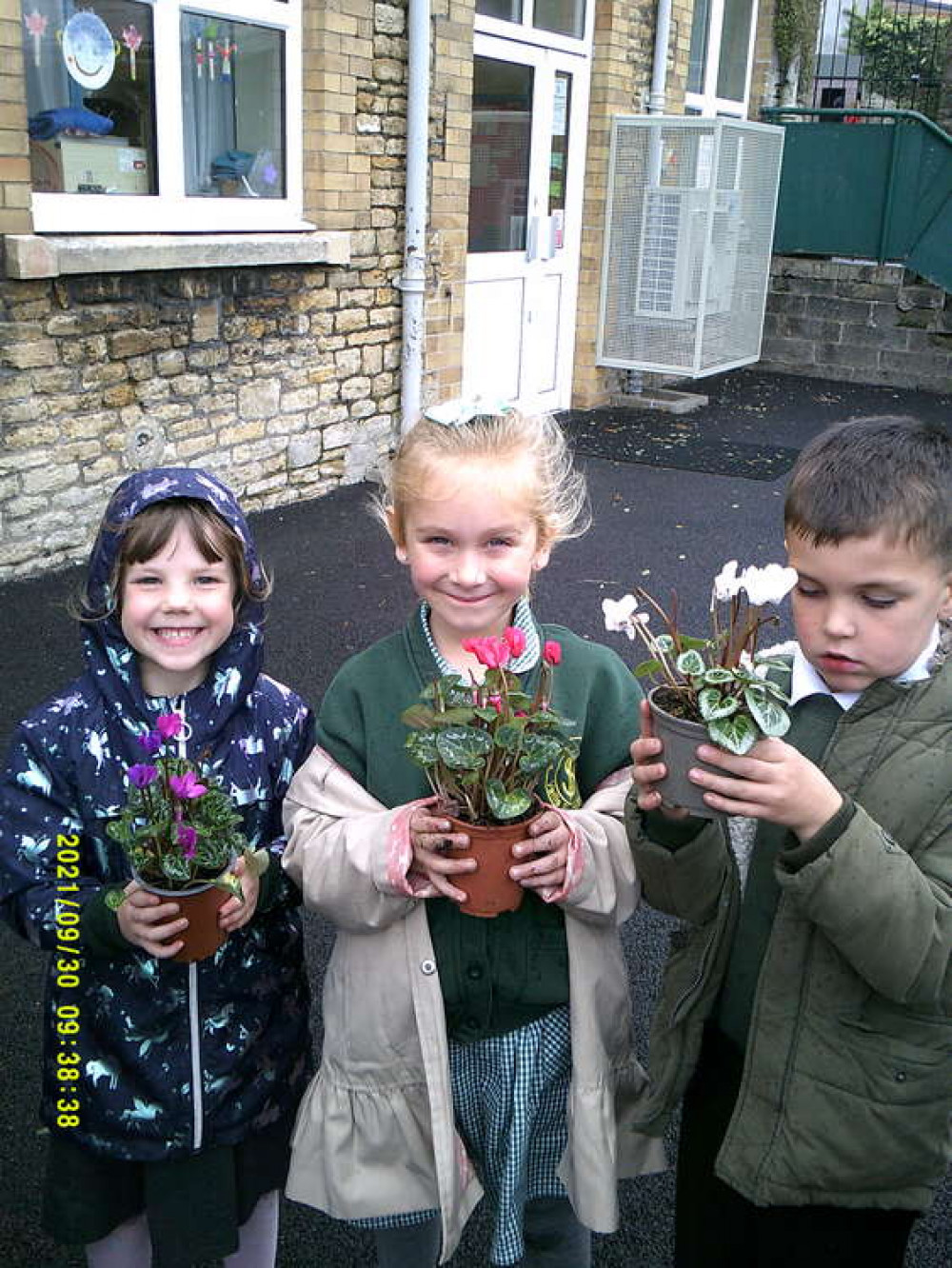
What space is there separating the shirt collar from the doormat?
7.37m

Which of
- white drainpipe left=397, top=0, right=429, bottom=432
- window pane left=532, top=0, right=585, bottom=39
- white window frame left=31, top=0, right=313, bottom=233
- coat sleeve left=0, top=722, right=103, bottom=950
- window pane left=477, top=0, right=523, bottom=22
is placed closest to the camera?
coat sleeve left=0, top=722, right=103, bottom=950

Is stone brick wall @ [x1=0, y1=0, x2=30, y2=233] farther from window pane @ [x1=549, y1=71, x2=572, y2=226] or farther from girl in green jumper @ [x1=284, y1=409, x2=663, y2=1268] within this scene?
window pane @ [x1=549, y1=71, x2=572, y2=226]

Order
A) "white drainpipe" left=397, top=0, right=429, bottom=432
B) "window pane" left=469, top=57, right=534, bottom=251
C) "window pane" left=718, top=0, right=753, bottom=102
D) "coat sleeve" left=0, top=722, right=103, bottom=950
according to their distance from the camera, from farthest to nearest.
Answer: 1. "window pane" left=718, top=0, right=753, bottom=102
2. "window pane" left=469, top=57, right=534, bottom=251
3. "white drainpipe" left=397, top=0, right=429, bottom=432
4. "coat sleeve" left=0, top=722, right=103, bottom=950

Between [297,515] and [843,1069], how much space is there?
19.9ft

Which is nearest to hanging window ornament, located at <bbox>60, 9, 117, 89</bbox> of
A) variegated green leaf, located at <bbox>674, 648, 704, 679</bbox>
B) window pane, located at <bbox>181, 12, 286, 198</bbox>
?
window pane, located at <bbox>181, 12, 286, 198</bbox>

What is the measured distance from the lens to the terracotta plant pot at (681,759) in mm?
1351

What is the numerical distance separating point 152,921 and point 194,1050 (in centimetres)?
29

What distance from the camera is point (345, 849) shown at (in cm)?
164

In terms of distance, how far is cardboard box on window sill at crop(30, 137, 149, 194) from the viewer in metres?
5.46

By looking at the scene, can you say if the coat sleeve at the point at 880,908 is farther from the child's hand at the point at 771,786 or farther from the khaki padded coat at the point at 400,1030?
the khaki padded coat at the point at 400,1030

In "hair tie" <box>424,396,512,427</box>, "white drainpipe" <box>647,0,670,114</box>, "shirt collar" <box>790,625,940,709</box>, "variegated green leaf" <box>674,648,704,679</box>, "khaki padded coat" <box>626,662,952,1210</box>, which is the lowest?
"khaki padded coat" <box>626,662,952,1210</box>

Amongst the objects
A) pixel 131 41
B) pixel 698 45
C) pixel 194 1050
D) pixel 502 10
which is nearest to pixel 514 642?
pixel 194 1050

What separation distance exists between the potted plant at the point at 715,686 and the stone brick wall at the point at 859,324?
40.5 ft

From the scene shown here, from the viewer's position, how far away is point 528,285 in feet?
31.7
